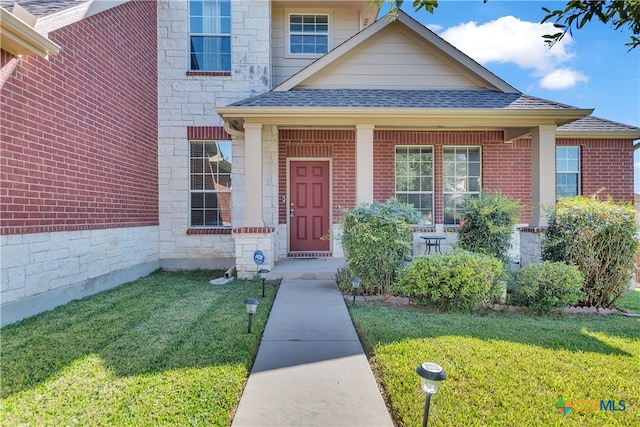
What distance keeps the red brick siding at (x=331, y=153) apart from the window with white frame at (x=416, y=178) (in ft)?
4.06

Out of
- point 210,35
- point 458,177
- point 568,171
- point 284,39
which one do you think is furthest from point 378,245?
point 568,171

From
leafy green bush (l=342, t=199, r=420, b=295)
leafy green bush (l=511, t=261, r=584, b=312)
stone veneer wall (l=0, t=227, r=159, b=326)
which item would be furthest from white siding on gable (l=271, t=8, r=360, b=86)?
leafy green bush (l=511, t=261, r=584, b=312)

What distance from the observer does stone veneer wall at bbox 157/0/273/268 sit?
25.0 feet

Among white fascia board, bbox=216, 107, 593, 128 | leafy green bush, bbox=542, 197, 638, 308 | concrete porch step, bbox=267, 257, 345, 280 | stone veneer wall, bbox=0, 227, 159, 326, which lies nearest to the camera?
stone veneer wall, bbox=0, 227, 159, 326

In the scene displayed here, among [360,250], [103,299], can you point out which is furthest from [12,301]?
[360,250]

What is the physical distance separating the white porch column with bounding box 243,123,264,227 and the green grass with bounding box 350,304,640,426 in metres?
2.92

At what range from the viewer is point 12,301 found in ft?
12.8

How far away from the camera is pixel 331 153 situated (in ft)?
26.4

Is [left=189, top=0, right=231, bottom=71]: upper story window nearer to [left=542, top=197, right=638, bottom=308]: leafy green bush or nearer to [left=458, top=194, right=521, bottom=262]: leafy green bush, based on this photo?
[left=458, top=194, right=521, bottom=262]: leafy green bush

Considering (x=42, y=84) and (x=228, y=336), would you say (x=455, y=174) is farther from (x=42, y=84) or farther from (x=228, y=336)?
(x=42, y=84)

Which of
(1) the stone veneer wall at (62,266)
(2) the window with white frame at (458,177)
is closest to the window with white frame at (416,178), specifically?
(2) the window with white frame at (458,177)

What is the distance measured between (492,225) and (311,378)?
431 cm

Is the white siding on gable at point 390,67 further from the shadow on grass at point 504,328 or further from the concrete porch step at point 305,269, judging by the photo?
the shadow on grass at point 504,328

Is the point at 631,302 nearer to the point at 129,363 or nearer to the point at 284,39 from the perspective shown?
the point at 129,363
